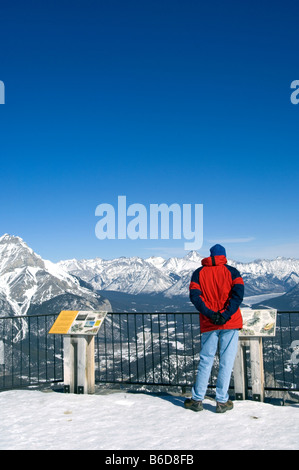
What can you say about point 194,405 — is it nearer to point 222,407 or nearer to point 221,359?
point 222,407

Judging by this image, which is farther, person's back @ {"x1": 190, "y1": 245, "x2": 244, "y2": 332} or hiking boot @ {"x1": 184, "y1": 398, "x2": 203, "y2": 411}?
hiking boot @ {"x1": 184, "y1": 398, "x2": 203, "y2": 411}

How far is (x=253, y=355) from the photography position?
259 inches

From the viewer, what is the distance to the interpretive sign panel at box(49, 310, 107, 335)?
7.55 metres

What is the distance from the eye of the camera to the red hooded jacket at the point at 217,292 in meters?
5.79

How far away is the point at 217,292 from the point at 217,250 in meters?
0.61

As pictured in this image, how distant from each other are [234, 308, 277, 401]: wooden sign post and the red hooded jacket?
2.44ft

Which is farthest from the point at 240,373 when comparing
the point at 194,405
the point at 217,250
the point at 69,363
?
the point at 69,363

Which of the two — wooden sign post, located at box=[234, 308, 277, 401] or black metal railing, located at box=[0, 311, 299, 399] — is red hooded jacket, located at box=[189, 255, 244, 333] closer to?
black metal railing, located at box=[0, 311, 299, 399]

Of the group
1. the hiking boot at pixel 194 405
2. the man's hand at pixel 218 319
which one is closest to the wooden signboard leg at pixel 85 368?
the hiking boot at pixel 194 405

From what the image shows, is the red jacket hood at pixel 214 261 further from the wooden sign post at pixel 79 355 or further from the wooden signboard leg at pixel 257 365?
the wooden sign post at pixel 79 355

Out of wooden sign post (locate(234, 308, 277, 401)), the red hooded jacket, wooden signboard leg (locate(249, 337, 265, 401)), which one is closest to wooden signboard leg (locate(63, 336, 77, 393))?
the red hooded jacket
